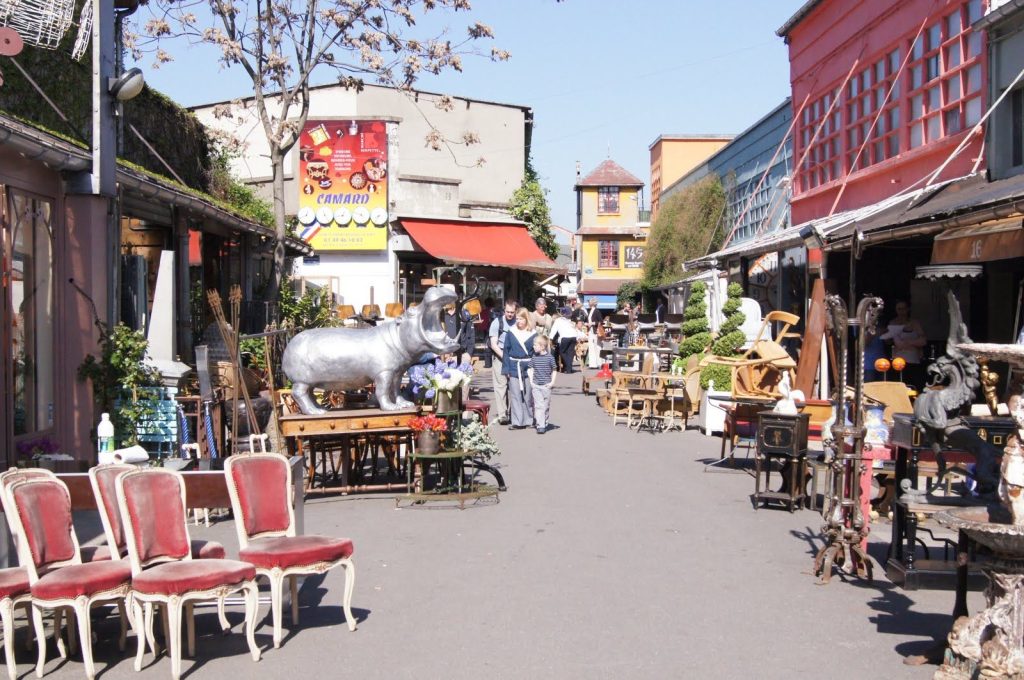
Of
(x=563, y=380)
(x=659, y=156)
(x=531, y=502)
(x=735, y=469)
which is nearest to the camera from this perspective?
(x=531, y=502)

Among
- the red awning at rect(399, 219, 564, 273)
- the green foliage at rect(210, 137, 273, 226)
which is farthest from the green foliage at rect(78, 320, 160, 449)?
the red awning at rect(399, 219, 564, 273)

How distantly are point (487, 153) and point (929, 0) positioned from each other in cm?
2129

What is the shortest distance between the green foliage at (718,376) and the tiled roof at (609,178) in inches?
2112

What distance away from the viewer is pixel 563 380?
90.3ft

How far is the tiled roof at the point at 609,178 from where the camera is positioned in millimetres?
69375

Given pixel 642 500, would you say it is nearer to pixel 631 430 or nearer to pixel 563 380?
pixel 631 430

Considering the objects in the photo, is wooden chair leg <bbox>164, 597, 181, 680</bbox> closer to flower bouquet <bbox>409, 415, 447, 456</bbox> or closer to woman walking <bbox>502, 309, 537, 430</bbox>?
flower bouquet <bbox>409, 415, 447, 456</bbox>

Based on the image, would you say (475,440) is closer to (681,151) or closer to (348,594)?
(348,594)

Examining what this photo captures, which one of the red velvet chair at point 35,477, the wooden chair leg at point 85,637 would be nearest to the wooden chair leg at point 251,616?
the wooden chair leg at point 85,637

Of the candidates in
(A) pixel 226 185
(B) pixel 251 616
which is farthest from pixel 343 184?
(B) pixel 251 616

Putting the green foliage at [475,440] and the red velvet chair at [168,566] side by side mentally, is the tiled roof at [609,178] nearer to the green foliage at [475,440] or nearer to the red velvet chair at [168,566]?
the green foliage at [475,440]

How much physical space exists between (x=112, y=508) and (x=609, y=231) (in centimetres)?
6370

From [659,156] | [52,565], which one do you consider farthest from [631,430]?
[659,156]

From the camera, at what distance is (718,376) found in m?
16.5
